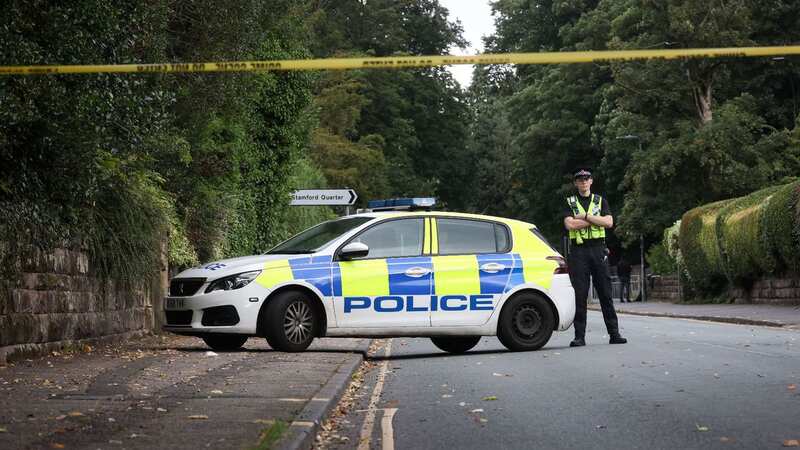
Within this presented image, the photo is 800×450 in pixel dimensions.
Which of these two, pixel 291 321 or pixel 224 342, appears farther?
pixel 224 342

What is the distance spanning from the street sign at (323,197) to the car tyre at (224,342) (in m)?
12.3

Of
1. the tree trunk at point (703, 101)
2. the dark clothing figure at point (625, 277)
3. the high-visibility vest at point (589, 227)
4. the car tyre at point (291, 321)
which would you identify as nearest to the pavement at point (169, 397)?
the car tyre at point (291, 321)

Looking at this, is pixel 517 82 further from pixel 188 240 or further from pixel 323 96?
pixel 188 240

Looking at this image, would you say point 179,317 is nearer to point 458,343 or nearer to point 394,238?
point 394,238

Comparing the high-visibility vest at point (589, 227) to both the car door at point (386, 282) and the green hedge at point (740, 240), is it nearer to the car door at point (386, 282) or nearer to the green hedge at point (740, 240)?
the car door at point (386, 282)

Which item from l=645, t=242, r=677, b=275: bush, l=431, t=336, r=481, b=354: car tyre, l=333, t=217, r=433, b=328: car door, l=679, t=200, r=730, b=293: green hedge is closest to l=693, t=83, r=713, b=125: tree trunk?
l=645, t=242, r=677, b=275: bush

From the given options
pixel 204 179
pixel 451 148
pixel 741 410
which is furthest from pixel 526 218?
pixel 741 410

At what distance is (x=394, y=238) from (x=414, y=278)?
0.58 meters

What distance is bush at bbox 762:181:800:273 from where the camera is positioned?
28750 millimetres

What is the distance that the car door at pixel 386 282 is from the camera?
14.8 metres

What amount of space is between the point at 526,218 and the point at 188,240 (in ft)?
163

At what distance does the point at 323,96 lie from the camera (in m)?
50.6

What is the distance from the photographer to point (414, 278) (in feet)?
49.6

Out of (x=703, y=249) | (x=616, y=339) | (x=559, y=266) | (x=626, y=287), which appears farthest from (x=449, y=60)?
(x=626, y=287)
